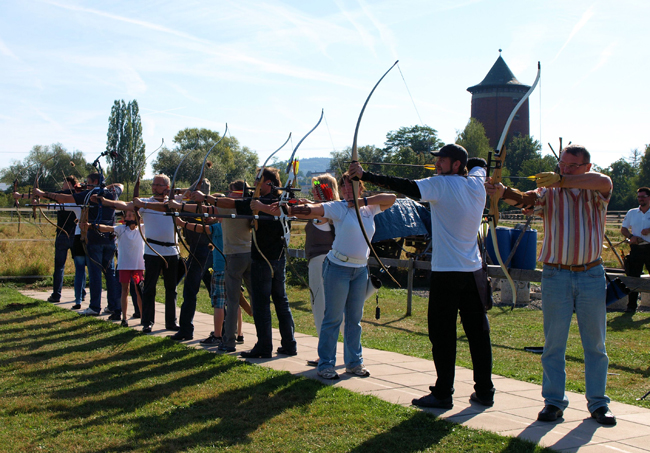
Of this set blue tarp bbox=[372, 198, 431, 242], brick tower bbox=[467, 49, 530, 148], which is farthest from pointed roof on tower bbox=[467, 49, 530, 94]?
blue tarp bbox=[372, 198, 431, 242]

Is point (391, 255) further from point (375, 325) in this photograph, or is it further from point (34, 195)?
point (34, 195)

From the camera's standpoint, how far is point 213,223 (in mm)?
6258

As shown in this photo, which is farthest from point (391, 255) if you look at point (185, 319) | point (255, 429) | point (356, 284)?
point (255, 429)

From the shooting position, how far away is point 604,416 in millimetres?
3562

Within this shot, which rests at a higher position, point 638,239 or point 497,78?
point 497,78

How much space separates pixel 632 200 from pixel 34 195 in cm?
5378

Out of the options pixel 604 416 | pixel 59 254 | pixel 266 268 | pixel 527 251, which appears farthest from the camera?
pixel 527 251

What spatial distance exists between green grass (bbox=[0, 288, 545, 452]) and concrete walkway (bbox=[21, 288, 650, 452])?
19 centimetres

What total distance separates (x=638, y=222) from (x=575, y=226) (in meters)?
6.12

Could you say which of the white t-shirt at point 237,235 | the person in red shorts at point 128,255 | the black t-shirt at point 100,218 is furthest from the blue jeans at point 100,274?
the white t-shirt at point 237,235

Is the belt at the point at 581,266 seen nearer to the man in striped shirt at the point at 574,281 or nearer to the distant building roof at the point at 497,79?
the man in striped shirt at the point at 574,281

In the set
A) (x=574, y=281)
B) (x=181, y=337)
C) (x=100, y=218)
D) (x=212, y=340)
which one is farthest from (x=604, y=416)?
(x=100, y=218)

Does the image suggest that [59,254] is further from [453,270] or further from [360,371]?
[453,270]

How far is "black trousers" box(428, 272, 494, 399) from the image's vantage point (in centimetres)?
380
